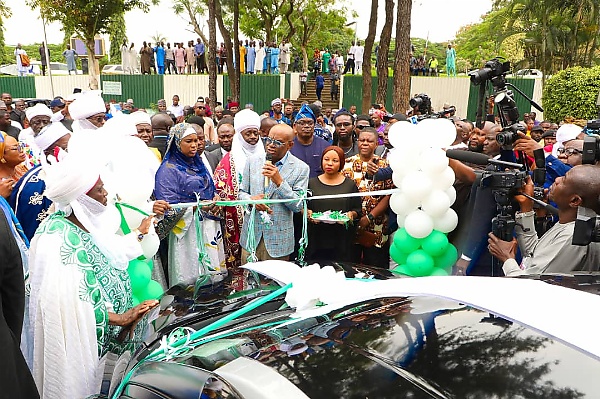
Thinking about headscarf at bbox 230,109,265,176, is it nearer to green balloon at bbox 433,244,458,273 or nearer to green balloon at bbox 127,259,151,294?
green balloon at bbox 433,244,458,273

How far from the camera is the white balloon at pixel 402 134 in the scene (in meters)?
4.35

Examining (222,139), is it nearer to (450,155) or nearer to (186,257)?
(186,257)

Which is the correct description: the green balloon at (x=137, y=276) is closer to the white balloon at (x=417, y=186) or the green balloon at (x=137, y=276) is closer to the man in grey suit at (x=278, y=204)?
the man in grey suit at (x=278, y=204)

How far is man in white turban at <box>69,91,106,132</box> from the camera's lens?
21.0 ft

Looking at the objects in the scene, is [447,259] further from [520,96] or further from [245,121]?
[520,96]

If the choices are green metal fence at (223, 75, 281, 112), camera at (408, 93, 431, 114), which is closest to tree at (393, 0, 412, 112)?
camera at (408, 93, 431, 114)

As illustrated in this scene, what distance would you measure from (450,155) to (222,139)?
138 inches

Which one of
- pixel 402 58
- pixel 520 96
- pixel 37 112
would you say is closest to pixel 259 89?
pixel 520 96

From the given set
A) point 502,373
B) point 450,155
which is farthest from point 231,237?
point 502,373

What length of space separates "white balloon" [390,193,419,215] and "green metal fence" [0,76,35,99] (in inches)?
993

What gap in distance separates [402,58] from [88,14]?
630 inches

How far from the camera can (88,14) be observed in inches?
920

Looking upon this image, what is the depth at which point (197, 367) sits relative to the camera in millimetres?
2006

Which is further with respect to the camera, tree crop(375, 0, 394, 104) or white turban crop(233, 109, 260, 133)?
tree crop(375, 0, 394, 104)
